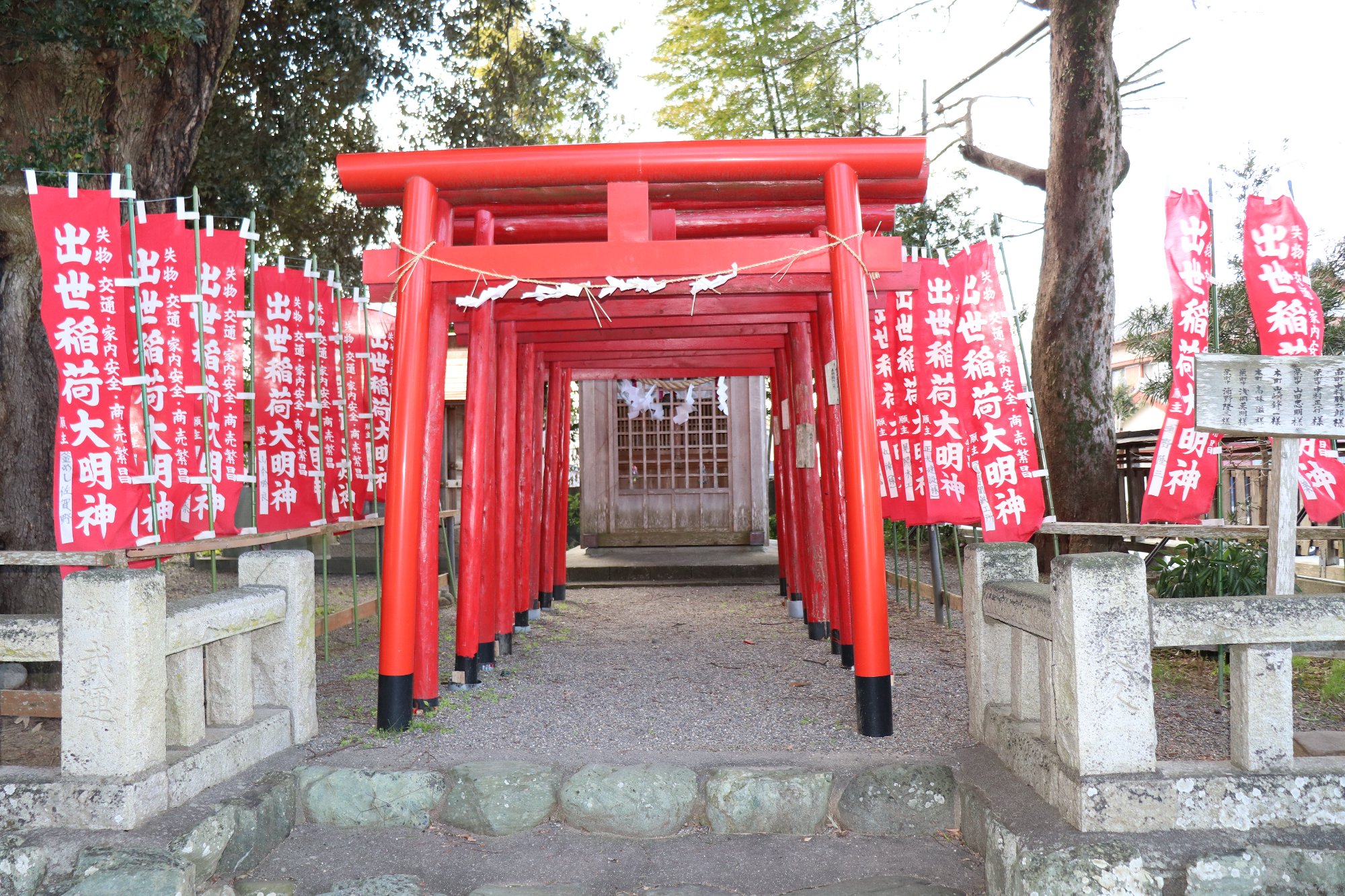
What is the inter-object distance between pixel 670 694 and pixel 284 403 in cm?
337

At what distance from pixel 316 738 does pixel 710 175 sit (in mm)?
3345

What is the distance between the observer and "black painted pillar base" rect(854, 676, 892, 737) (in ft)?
13.7

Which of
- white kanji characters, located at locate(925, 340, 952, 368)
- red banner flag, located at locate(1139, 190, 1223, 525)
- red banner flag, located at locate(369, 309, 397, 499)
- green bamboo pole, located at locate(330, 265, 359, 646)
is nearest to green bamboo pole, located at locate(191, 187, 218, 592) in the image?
green bamboo pole, located at locate(330, 265, 359, 646)

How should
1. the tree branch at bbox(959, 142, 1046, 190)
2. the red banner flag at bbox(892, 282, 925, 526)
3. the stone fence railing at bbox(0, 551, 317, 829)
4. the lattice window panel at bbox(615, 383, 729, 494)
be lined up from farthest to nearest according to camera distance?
1. the lattice window panel at bbox(615, 383, 729, 494)
2. the tree branch at bbox(959, 142, 1046, 190)
3. the red banner flag at bbox(892, 282, 925, 526)
4. the stone fence railing at bbox(0, 551, 317, 829)

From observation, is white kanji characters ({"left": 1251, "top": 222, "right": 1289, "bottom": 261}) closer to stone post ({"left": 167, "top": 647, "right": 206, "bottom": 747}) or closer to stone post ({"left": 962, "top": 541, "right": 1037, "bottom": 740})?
stone post ({"left": 962, "top": 541, "right": 1037, "bottom": 740})

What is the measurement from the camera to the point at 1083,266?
8.43 metres

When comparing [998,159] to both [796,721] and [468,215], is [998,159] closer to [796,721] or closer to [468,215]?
[468,215]

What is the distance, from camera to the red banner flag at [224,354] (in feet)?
16.9

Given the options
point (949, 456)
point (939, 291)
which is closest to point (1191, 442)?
point (949, 456)

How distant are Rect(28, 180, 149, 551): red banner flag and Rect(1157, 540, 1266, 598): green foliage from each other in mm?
6207

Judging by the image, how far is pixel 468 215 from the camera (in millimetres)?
5199

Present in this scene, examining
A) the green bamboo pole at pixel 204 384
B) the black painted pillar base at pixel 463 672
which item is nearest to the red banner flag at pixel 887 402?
the black painted pillar base at pixel 463 672

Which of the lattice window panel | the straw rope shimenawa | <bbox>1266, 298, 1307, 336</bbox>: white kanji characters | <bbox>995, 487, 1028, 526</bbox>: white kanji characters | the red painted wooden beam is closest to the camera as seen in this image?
the straw rope shimenawa

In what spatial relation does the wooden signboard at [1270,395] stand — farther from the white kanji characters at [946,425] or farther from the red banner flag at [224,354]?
the red banner flag at [224,354]
